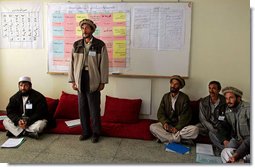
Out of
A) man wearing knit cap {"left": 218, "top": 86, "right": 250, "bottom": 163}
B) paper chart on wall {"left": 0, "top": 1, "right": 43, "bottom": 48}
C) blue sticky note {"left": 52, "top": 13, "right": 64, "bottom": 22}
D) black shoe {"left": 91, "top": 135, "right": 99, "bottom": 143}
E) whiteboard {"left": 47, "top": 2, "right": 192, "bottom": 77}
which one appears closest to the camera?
man wearing knit cap {"left": 218, "top": 86, "right": 250, "bottom": 163}

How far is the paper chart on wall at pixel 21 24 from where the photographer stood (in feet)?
13.4

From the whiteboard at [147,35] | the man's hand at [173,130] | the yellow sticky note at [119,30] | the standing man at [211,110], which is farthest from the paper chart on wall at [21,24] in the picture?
the standing man at [211,110]

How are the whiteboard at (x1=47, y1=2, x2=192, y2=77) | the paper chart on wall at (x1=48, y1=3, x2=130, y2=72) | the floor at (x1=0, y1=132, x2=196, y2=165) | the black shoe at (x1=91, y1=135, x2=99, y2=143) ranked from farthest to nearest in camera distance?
the paper chart on wall at (x1=48, y1=3, x2=130, y2=72) < the whiteboard at (x1=47, y1=2, x2=192, y2=77) < the black shoe at (x1=91, y1=135, x2=99, y2=143) < the floor at (x1=0, y1=132, x2=196, y2=165)

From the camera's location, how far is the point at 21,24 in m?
4.14

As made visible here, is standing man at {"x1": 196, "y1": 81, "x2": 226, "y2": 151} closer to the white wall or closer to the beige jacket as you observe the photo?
the white wall

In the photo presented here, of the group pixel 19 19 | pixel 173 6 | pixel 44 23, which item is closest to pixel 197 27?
pixel 173 6

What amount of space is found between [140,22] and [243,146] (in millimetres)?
2160

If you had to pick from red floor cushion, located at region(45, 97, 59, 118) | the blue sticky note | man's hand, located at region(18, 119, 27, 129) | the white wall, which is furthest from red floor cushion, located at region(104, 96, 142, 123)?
the blue sticky note

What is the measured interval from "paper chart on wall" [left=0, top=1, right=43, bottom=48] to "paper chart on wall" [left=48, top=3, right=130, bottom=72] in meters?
0.22

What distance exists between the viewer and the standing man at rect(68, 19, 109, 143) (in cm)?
323

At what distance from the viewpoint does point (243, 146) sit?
2436mm

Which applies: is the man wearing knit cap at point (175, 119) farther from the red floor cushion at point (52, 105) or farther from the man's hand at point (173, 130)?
the red floor cushion at point (52, 105)

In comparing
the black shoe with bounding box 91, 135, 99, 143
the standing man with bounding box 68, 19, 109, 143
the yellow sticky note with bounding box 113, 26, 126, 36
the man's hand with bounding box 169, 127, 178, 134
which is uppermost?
the yellow sticky note with bounding box 113, 26, 126, 36

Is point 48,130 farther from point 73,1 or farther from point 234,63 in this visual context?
point 234,63
